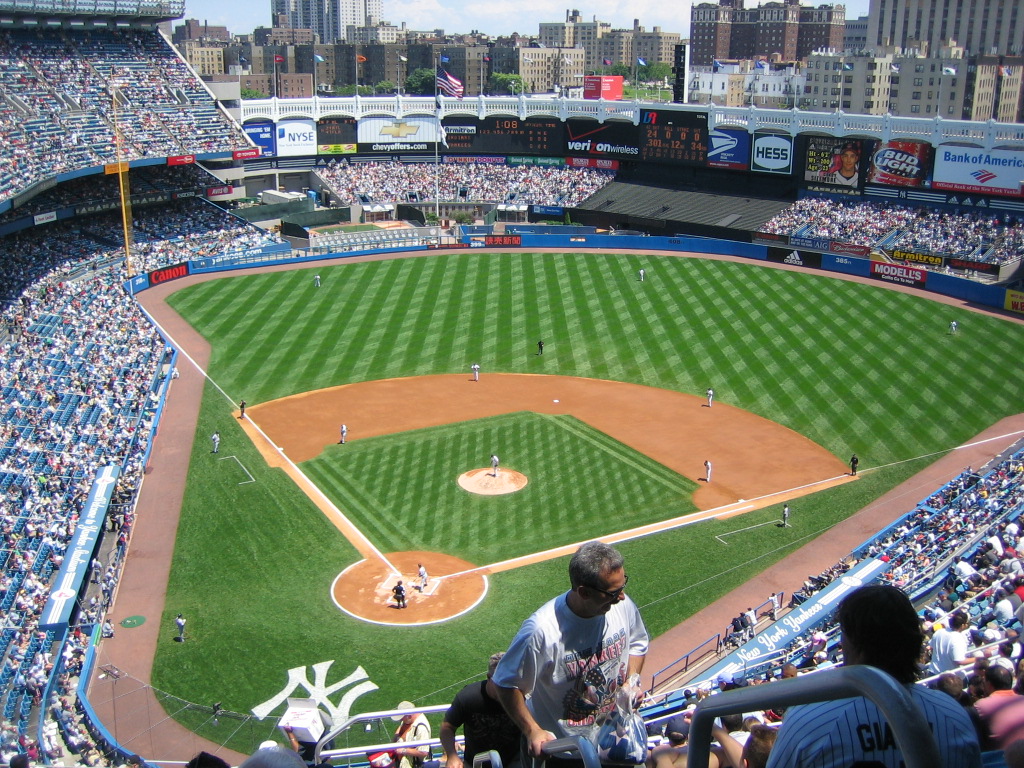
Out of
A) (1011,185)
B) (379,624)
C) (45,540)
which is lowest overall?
(379,624)

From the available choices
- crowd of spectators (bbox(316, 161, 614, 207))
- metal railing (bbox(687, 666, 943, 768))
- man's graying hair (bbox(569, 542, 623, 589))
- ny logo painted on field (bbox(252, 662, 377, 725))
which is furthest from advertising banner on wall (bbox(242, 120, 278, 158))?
metal railing (bbox(687, 666, 943, 768))

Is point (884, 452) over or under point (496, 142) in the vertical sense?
under

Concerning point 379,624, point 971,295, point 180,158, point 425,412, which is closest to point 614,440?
point 425,412

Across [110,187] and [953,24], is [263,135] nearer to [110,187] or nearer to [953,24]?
[110,187]

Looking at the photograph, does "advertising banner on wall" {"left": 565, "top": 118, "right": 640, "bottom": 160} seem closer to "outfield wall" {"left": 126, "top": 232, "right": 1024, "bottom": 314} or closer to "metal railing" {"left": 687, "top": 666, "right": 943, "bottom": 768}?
"outfield wall" {"left": 126, "top": 232, "right": 1024, "bottom": 314}

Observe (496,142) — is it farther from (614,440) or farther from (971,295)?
(614,440)

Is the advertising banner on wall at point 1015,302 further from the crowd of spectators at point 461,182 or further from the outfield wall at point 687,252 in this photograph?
the crowd of spectators at point 461,182

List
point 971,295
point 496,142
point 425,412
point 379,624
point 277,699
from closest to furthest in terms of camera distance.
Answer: point 277,699 → point 379,624 → point 425,412 → point 971,295 → point 496,142
